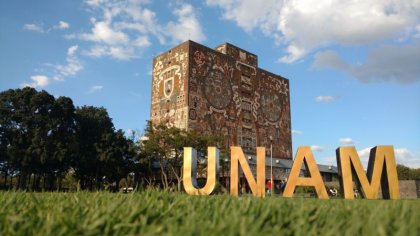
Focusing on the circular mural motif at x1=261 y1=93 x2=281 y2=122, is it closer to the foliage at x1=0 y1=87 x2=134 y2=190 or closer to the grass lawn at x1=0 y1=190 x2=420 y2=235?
the foliage at x1=0 y1=87 x2=134 y2=190

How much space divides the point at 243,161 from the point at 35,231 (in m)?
12.5

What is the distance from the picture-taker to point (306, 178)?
14.8m

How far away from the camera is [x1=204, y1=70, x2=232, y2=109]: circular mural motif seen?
47.2 meters

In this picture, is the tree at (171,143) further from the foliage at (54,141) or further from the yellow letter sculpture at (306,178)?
the yellow letter sculpture at (306,178)

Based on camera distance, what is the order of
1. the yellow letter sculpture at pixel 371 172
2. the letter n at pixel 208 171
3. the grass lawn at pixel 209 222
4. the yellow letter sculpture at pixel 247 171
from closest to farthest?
the grass lawn at pixel 209 222 < the yellow letter sculpture at pixel 371 172 < the yellow letter sculpture at pixel 247 171 < the letter n at pixel 208 171

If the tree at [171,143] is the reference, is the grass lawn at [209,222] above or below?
below

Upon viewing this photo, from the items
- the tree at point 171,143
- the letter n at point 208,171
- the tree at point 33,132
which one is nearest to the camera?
the letter n at point 208,171

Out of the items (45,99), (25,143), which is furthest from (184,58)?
(25,143)

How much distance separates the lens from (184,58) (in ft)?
152

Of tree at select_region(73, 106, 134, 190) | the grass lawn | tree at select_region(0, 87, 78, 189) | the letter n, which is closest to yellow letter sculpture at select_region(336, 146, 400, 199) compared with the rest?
the letter n

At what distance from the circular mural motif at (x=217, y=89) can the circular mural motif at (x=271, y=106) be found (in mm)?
7413

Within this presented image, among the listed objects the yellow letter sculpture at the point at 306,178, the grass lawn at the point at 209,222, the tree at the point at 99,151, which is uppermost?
the tree at the point at 99,151

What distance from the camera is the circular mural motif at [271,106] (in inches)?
2158

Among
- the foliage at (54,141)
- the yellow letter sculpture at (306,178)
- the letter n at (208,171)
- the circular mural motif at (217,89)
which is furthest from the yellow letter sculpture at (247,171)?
the circular mural motif at (217,89)
